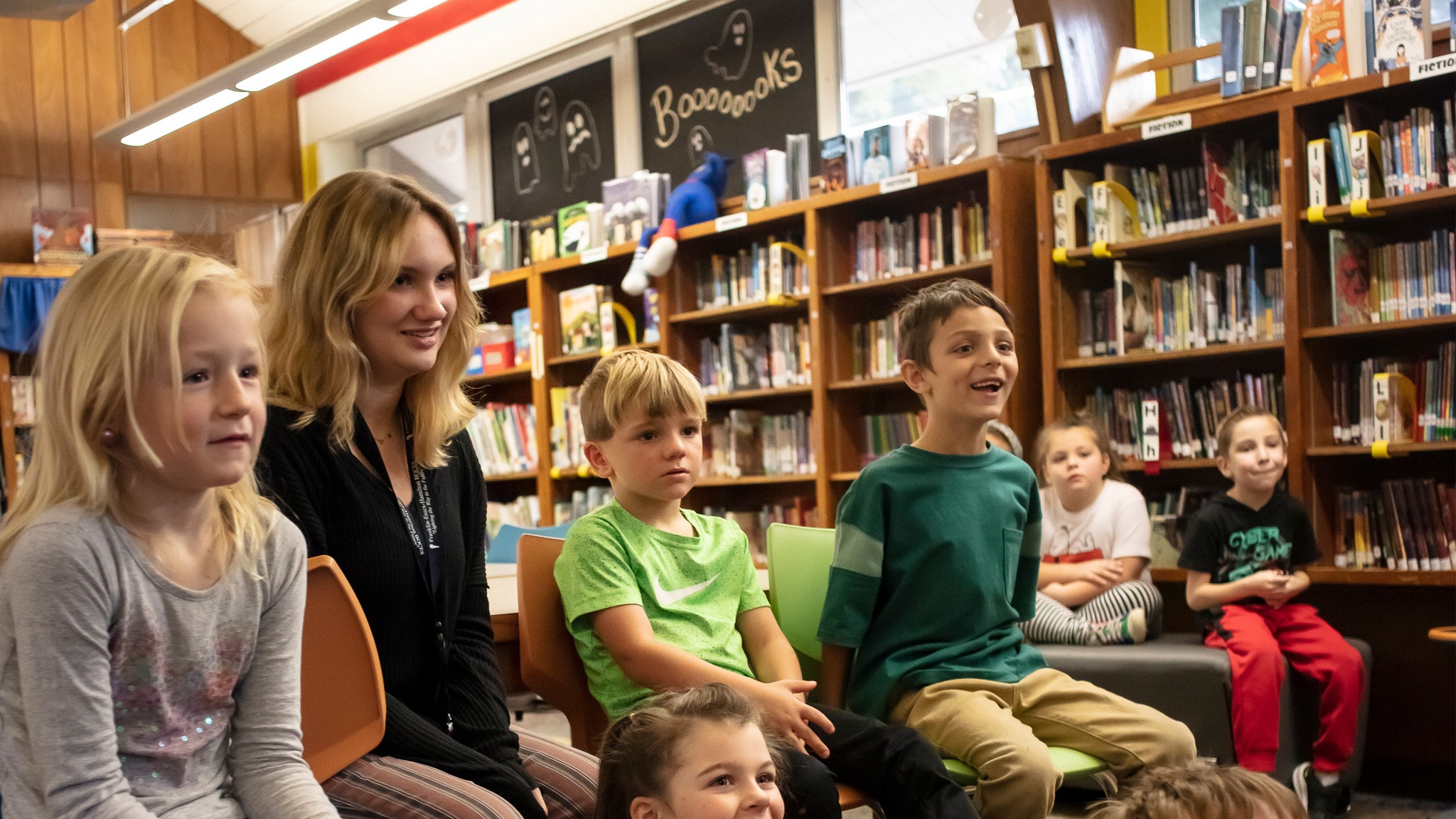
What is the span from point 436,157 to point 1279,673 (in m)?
6.03

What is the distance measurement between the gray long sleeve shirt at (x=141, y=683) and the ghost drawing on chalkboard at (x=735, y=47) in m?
4.66

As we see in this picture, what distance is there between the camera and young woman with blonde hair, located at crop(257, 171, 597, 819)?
152cm

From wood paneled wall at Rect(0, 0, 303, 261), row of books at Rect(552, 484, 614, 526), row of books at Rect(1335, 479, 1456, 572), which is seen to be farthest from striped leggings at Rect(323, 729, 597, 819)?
wood paneled wall at Rect(0, 0, 303, 261)

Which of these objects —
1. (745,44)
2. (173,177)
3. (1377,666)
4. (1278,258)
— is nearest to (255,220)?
(173,177)

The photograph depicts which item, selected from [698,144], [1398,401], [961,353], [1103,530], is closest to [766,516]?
[698,144]

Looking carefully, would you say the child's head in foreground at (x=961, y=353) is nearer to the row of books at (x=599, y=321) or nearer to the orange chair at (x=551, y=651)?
the orange chair at (x=551, y=651)

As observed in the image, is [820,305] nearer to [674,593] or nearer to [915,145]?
[915,145]

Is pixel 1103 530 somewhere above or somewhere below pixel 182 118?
below

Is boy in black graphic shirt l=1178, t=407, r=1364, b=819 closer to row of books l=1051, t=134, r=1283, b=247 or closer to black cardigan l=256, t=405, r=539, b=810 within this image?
row of books l=1051, t=134, r=1283, b=247

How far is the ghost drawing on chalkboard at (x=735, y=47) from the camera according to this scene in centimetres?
562

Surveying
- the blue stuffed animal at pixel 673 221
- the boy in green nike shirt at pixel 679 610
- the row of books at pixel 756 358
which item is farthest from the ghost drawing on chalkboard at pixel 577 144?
the boy in green nike shirt at pixel 679 610

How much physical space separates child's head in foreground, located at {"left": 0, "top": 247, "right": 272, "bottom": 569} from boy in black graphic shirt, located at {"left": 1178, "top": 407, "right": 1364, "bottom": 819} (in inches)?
104

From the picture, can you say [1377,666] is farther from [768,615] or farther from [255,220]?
[255,220]

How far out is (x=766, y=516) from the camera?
5238mm
